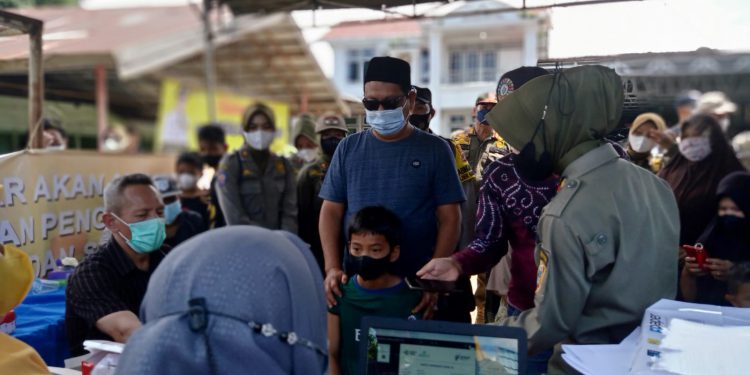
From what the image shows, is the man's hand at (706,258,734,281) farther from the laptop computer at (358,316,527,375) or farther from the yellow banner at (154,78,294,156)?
the yellow banner at (154,78,294,156)

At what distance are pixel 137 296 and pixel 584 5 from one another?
3.96 metres

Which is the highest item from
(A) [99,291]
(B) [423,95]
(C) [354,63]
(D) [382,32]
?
(D) [382,32]

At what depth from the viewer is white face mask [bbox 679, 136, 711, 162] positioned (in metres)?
4.25

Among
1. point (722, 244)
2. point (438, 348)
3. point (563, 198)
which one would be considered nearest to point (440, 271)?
point (438, 348)

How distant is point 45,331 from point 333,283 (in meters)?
1.44

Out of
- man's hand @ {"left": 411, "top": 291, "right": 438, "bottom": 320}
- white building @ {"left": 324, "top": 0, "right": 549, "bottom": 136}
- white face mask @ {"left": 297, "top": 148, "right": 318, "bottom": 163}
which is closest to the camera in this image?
man's hand @ {"left": 411, "top": 291, "right": 438, "bottom": 320}

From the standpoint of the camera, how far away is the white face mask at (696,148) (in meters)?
4.25

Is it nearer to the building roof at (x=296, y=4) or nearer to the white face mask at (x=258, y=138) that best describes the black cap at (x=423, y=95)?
the white face mask at (x=258, y=138)

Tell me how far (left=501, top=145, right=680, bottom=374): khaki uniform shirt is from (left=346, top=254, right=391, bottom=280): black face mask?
82 cm

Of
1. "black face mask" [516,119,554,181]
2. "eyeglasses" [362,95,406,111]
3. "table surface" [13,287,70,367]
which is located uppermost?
"eyeglasses" [362,95,406,111]

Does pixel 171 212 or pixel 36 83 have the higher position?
pixel 36 83

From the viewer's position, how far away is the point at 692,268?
3.20m

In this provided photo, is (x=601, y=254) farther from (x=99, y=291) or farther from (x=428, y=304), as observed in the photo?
(x=99, y=291)

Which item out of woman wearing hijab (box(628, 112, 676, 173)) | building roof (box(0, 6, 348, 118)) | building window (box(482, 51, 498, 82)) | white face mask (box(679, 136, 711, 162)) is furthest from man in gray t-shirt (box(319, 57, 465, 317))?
building window (box(482, 51, 498, 82))
